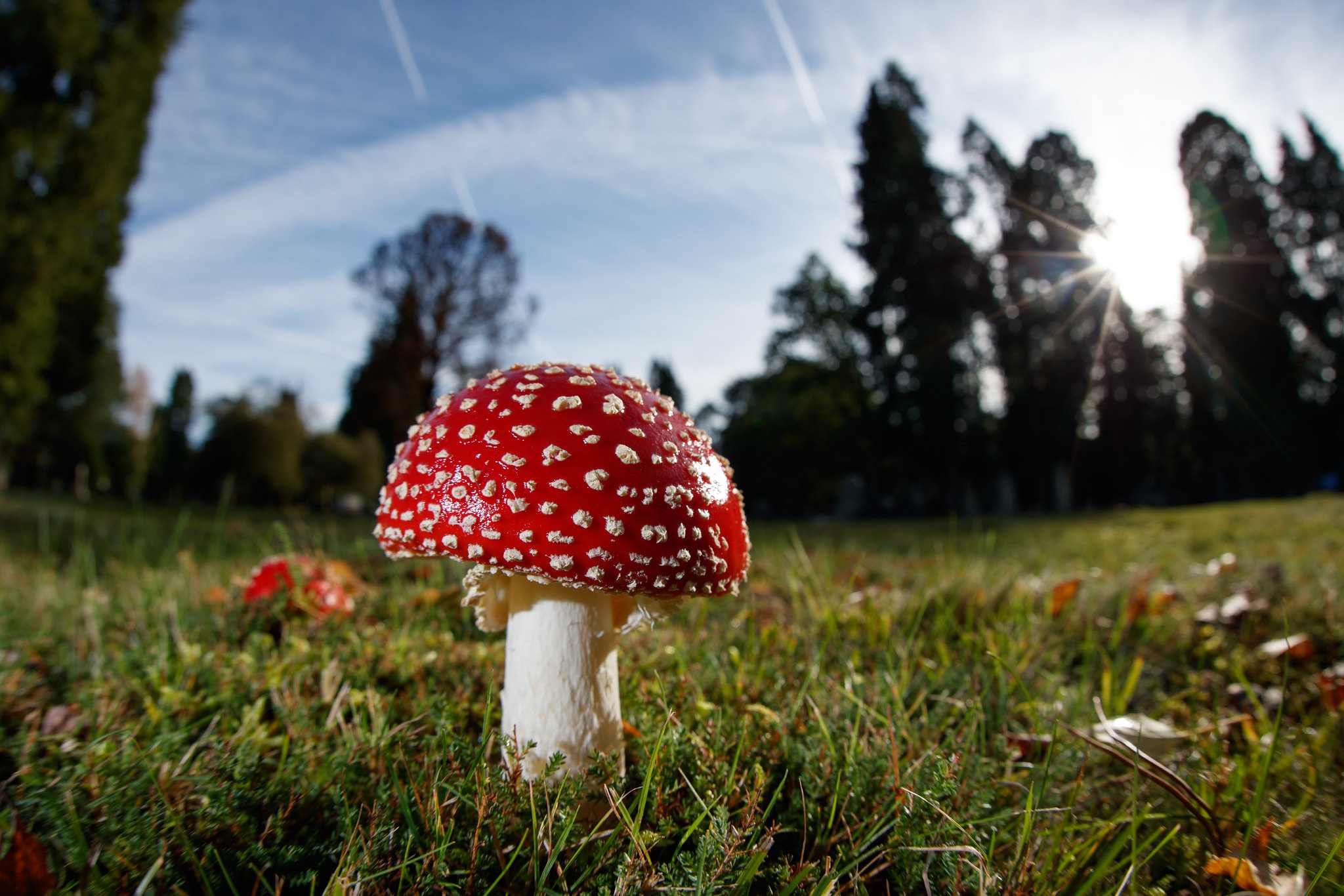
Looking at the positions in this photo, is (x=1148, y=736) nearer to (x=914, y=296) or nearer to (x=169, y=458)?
(x=914, y=296)

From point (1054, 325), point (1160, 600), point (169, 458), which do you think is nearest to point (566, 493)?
point (1160, 600)

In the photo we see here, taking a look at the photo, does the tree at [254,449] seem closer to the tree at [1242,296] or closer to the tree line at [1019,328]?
the tree line at [1019,328]

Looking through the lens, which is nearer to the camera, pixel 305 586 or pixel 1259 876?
pixel 1259 876

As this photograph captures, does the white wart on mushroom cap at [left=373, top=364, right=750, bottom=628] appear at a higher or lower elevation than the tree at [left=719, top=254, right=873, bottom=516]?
lower

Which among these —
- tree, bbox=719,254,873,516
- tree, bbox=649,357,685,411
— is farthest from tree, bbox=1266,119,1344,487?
tree, bbox=649,357,685,411

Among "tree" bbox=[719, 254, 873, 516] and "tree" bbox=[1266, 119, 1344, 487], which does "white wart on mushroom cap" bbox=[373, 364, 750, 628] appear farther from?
"tree" bbox=[1266, 119, 1344, 487]
